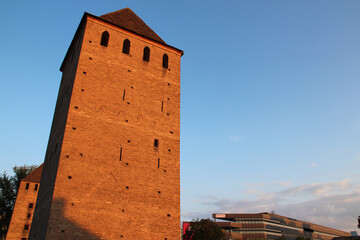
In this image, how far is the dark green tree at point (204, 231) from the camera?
3011cm

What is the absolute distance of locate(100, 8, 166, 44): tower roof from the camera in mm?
20844

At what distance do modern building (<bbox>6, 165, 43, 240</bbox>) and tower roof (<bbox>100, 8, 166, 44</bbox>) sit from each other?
1085 inches

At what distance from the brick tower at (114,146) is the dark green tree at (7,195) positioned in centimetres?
2597

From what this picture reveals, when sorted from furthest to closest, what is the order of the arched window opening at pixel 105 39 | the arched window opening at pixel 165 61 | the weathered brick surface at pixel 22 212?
the weathered brick surface at pixel 22 212, the arched window opening at pixel 165 61, the arched window opening at pixel 105 39

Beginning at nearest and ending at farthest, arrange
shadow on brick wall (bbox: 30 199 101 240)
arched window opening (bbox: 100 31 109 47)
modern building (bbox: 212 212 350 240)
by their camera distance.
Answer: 1. shadow on brick wall (bbox: 30 199 101 240)
2. arched window opening (bbox: 100 31 109 47)
3. modern building (bbox: 212 212 350 240)

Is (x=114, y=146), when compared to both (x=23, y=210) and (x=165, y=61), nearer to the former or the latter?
(x=165, y=61)

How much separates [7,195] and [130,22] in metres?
31.7

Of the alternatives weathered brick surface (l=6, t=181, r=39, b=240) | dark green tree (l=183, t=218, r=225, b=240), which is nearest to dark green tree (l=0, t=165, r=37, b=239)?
weathered brick surface (l=6, t=181, r=39, b=240)

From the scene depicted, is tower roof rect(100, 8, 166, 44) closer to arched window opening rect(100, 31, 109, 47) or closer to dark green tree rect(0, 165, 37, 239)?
arched window opening rect(100, 31, 109, 47)

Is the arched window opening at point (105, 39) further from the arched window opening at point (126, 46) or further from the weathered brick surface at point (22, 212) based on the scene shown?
the weathered brick surface at point (22, 212)

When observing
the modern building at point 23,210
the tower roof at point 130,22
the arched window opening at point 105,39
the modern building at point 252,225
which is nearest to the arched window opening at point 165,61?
the tower roof at point 130,22

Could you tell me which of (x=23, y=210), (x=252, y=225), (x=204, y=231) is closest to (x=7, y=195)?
(x=23, y=210)

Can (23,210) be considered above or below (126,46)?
below

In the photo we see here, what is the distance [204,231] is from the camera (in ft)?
99.6
